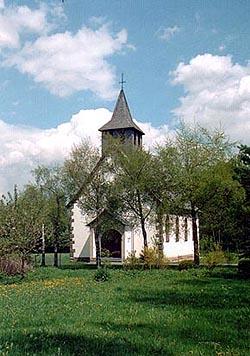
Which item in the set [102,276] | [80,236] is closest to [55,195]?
[80,236]

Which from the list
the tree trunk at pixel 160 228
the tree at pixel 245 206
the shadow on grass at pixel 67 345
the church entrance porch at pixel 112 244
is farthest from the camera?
the church entrance porch at pixel 112 244

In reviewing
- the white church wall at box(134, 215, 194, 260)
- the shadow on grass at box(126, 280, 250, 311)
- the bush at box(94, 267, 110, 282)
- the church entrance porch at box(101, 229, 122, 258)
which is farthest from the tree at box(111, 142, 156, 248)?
the shadow on grass at box(126, 280, 250, 311)

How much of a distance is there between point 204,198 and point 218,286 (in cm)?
1386

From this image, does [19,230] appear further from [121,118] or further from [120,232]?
[121,118]

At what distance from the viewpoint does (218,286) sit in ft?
68.6

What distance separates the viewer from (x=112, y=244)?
1843 inches

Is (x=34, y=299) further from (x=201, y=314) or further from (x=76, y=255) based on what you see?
(x=76, y=255)

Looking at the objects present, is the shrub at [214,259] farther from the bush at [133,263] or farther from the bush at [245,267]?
the bush at [245,267]

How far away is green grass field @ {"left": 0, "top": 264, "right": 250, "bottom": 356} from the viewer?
8680 mm

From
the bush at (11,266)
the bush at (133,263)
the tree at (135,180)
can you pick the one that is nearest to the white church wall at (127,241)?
the tree at (135,180)

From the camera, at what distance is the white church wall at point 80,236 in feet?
150

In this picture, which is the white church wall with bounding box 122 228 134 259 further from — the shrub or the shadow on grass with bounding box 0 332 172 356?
the shadow on grass with bounding box 0 332 172 356

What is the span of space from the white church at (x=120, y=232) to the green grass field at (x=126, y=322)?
21198mm

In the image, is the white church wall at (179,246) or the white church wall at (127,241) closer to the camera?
the white church wall at (127,241)
